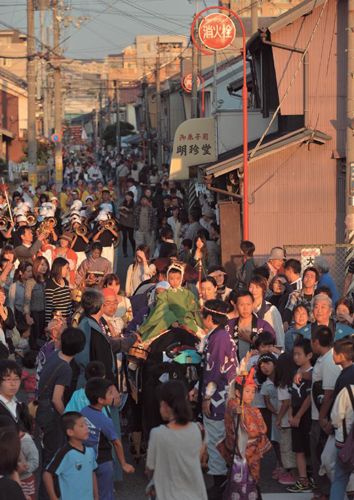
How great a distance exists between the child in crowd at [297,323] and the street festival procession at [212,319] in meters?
0.02

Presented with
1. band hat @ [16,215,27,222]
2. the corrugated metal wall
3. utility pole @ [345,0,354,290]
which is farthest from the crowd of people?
band hat @ [16,215,27,222]

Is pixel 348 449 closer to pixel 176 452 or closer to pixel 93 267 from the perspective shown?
pixel 176 452

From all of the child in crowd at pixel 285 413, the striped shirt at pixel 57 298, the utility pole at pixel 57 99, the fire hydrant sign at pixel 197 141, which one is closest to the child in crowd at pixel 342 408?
the child in crowd at pixel 285 413

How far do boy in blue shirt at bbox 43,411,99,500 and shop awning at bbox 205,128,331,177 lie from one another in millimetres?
12070

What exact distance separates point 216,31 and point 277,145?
16.2 ft

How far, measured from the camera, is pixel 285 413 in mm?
9781

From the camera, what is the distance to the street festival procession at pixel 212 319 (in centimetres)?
791

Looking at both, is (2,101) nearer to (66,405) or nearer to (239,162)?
(239,162)

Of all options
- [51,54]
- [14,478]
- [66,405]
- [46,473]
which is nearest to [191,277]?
[66,405]

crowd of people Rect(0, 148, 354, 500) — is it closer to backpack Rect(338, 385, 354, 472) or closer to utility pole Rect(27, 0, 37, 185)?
backpack Rect(338, 385, 354, 472)

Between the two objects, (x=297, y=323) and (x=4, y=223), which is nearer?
(x=297, y=323)

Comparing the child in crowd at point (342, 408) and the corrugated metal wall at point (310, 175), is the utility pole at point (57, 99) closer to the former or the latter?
the corrugated metal wall at point (310, 175)

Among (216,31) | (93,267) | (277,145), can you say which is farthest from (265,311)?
(216,31)

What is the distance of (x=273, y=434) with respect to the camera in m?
10.2
